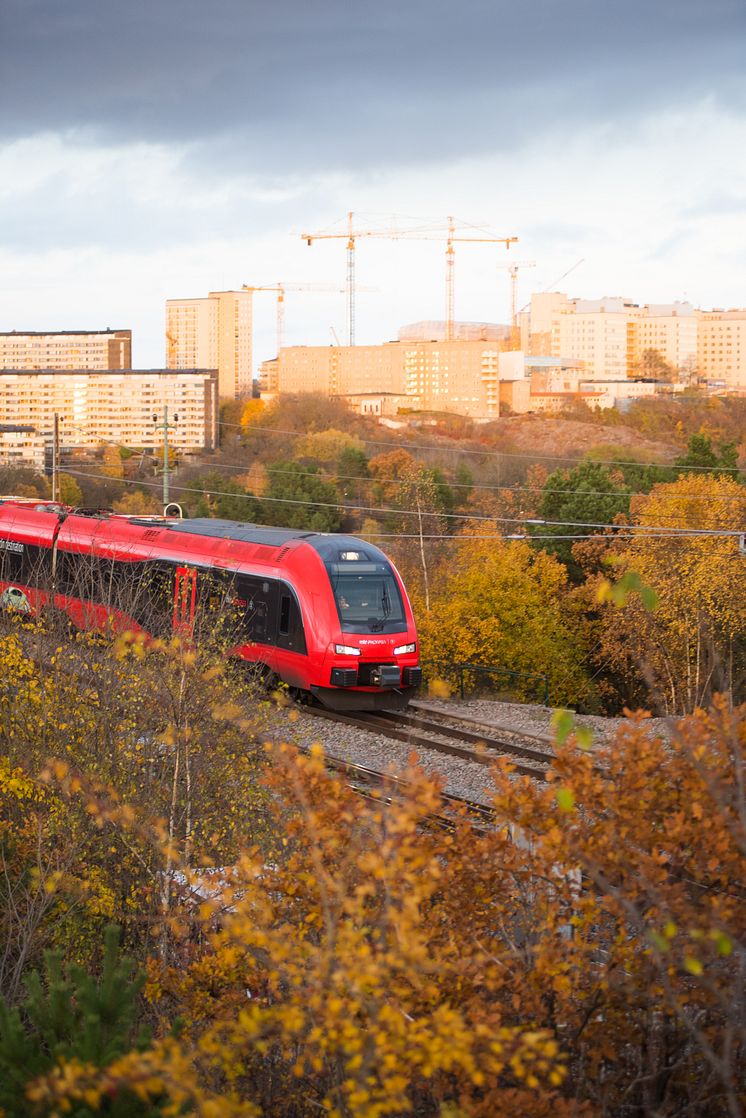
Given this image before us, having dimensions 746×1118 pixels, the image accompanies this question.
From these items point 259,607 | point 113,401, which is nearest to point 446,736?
point 259,607

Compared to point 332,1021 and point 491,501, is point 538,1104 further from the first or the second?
point 491,501

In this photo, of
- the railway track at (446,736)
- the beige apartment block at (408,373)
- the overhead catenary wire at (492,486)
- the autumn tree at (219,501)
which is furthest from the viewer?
the beige apartment block at (408,373)

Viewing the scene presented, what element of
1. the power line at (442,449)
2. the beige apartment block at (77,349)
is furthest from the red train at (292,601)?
the beige apartment block at (77,349)

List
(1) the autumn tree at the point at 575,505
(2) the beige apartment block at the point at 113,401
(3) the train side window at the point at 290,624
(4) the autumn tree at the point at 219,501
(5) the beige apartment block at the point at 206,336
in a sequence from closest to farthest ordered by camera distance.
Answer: (3) the train side window at the point at 290,624 → (1) the autumn tree at the point at 575,505 → (4) the autumn tree at the point at 219,501 → (2) the beige apartment block at the point at 113,401 → (5) the beige apartment block at the point at 206,336

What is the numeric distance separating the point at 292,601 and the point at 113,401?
90172 mm

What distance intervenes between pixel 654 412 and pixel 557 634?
81.7m

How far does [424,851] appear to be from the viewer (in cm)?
573

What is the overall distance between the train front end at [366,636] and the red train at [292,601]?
16 millimetres

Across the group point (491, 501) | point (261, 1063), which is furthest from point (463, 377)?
point (261, 1063)

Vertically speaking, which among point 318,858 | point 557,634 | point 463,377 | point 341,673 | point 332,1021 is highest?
point 463,377

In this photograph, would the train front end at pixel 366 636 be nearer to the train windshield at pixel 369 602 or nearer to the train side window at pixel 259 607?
the train windshield at pixel 369 602

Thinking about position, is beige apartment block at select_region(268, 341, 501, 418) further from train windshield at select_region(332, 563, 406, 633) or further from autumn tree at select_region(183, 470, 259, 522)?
train windshield at select_region(332, 563, 406, 633)

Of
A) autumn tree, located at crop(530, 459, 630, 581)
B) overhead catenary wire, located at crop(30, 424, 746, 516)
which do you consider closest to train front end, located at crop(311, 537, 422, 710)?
overhead catenary wire, located at crop(30, 424, 746, 516)

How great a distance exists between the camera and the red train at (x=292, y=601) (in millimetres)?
17828
